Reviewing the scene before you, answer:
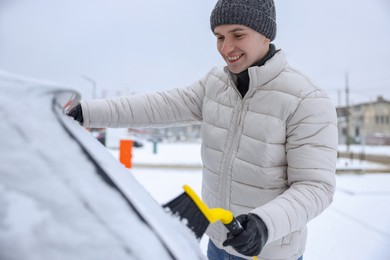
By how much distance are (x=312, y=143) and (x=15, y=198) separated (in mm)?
990

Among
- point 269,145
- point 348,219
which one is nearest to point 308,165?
point 269,145

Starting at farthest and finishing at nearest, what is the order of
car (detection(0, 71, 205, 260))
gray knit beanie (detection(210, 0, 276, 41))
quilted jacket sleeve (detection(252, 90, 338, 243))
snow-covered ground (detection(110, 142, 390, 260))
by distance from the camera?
snow-covered ground (detection(110, 142, 390, 260)) < gray knit beanie (detection(210, 0, 276, 41)) < quilted jacket sleeve (detection(252, 90, 338, 243)) < car (detection(0, 71, 205, 260))

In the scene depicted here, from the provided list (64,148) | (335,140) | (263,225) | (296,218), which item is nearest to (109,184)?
(64,148)

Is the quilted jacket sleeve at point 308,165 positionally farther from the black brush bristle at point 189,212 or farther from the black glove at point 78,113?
the black glove at point 78,113

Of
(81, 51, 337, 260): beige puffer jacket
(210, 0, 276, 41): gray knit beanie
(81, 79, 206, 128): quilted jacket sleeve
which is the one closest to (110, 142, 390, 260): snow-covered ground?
(81, 51, 337, 260): beige puffer jacket

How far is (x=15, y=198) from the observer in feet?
1.92

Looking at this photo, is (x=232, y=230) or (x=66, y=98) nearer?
(x=66, y=98)

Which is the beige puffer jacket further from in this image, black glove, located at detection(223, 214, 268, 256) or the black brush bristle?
the black brush bristle

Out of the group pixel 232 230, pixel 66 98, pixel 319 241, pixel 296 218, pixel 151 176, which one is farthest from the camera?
pixel 151 176

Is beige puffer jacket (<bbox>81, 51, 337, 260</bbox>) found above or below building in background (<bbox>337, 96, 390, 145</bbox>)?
above

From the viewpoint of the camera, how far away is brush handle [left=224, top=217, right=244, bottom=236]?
3.21ft

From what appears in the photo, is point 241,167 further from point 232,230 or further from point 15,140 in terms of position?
point 15,140

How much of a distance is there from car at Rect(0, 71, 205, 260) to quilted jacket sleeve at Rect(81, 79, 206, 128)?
965 millimetres


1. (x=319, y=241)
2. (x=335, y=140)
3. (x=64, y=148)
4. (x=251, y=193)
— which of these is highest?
(x=64, y=148)
